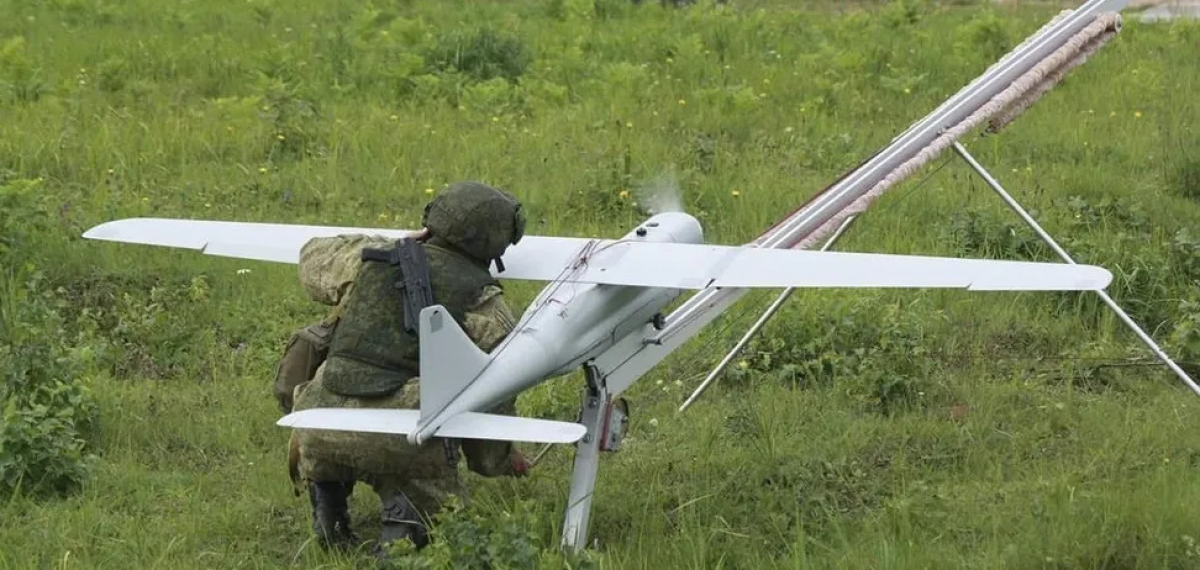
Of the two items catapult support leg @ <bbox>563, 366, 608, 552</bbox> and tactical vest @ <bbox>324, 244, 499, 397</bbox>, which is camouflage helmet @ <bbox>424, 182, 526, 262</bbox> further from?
catapult support leg @ <bbox>563, 366, 608, 552</bbox>

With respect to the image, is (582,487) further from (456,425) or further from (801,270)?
(801,270)

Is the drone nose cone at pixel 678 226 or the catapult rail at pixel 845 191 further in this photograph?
the drone nose cone at pixel 678 226

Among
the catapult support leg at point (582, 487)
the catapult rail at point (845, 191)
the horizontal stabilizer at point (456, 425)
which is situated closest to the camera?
the horizontal stabilizer at point (456, 425)

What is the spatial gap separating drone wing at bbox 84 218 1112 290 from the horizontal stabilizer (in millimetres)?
647

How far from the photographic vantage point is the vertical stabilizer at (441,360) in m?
4.95

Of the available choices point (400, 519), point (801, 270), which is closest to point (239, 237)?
point (400, 519)

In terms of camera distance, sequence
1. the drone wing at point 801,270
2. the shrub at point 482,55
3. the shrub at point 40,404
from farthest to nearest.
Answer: the shrub at point 482,55 < the shrub at point 40,404 < the drone wing at point 801,270

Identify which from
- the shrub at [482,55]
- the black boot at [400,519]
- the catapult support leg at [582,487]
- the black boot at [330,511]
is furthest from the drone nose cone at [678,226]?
the shrub at [482,55]

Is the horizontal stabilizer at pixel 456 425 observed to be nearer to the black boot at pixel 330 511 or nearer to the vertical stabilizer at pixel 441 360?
the vertical stabilizer at pixel 441 360

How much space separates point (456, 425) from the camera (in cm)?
500

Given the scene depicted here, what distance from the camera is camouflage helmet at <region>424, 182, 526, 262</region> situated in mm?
5535

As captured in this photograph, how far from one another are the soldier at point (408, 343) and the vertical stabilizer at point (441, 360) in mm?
391

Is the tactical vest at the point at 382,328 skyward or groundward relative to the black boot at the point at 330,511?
skyward

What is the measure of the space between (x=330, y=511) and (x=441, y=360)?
3.79 ft
